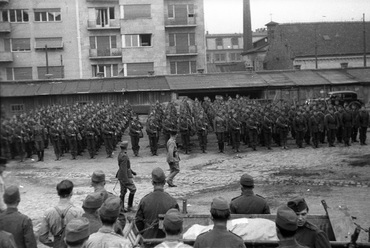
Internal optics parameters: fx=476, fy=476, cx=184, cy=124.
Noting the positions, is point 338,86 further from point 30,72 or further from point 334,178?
point 30,72

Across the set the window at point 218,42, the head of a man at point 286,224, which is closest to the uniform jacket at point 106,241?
the head of a man at point 286,224

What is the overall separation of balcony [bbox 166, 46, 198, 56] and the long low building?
6914 millimetres

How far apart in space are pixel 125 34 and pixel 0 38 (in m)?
10.9

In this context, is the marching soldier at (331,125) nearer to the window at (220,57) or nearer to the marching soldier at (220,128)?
the marching soldier at (220,128)

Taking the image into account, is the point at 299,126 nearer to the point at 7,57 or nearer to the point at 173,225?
the point at 173,225

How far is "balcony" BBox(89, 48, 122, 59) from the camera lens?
136 feet

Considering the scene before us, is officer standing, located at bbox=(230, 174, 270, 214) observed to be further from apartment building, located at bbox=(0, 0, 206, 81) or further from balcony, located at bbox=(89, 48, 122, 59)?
balcony, located at bbox=(89, 48, 122, 59)

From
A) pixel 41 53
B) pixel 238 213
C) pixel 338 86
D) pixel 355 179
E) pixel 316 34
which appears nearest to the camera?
pixel 238 213

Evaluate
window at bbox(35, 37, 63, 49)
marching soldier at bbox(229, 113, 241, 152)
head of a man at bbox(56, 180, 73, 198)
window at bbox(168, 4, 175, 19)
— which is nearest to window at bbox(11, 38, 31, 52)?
window at bbox(35, 37, 63, 49)

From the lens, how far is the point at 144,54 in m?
42.7

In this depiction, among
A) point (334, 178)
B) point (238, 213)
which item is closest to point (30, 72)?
point (334, 178)

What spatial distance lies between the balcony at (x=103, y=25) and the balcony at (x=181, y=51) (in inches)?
195

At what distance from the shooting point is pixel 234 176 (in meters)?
16.2

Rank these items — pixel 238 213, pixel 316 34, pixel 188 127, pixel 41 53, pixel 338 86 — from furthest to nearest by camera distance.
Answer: pixel 316 34 < pixel 41 53 < pixel 338 86 < pixel 188 127 < pixel 238 213
